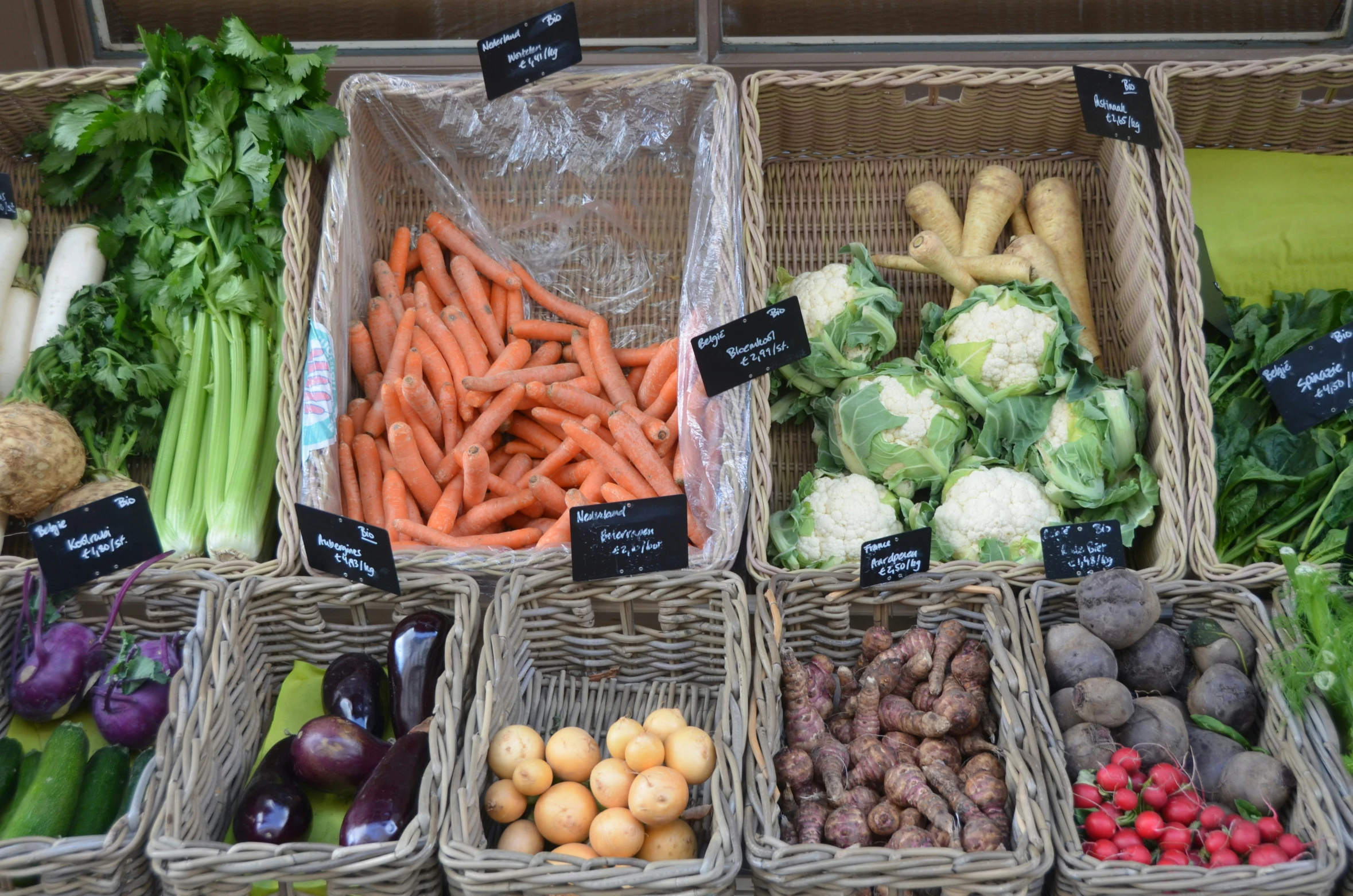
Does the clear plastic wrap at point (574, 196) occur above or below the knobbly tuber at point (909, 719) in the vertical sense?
above

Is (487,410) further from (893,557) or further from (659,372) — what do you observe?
(893,557)

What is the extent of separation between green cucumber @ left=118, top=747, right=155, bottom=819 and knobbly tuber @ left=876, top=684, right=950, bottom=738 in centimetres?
110

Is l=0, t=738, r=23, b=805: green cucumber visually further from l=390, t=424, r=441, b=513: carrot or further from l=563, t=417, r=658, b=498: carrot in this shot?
l=563, t=417, r=658, b=498: carrot

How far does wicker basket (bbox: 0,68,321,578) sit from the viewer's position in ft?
5.85

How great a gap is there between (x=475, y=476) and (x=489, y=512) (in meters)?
0.08

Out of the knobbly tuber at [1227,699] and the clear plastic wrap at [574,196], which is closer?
the knobbly tuber at [1227,699]

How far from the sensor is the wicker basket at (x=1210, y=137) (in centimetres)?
178

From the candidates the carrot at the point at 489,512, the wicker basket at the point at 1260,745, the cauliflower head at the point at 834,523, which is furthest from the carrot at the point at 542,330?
the wicker basket at the point at 1260,745

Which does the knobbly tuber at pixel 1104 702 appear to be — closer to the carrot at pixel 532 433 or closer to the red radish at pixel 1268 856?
the red radish at pixel 1268 856

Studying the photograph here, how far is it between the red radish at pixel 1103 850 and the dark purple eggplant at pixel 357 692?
1.10 meters

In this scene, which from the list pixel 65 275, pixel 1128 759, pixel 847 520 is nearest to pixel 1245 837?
pixel 1128 759

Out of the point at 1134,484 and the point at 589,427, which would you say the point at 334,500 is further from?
the point at 1134,484

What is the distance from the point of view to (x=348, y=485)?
6.61 feet

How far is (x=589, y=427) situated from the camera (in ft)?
6.86
